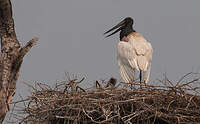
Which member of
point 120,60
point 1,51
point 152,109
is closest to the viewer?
point 152,109

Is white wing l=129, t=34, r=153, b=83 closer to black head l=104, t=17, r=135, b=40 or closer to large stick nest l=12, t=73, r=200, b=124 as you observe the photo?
black head l=104, t=17, r=135, b=40

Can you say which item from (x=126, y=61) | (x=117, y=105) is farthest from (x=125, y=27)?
(x=117, y=105)

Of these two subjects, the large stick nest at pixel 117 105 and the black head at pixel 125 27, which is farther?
the black head at pixel 125 27

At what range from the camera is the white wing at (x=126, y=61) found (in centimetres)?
858

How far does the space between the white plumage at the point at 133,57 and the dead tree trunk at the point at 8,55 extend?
3.13 metres

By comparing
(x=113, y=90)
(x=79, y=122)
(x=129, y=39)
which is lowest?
(x=79, y=122)

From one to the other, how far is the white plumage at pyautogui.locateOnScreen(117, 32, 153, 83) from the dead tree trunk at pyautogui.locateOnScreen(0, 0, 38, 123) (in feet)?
10.3

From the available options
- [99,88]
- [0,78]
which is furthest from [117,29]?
[0,78]

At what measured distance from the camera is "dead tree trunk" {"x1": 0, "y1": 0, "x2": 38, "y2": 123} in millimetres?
5723

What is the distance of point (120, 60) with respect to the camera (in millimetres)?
8961

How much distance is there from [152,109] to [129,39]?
3.82m

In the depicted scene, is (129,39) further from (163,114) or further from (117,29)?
(163,114)

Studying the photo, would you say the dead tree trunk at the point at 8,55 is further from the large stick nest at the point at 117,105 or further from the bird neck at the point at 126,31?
the bird neck at the point at 126,31

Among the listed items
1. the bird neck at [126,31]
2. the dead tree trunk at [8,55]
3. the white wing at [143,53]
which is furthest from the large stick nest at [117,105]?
the bird neck at [126,31]
